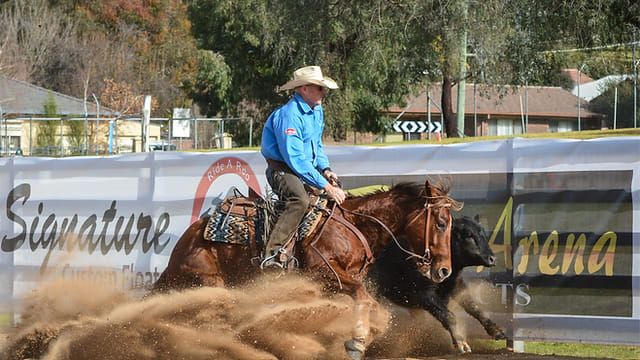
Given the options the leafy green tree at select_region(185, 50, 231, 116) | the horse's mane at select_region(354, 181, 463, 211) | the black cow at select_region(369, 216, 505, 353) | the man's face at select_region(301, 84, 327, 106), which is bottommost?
the black cow at select_region(369, 216, 505, 353)

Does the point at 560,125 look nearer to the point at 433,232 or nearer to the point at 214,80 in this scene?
the point at 214,80

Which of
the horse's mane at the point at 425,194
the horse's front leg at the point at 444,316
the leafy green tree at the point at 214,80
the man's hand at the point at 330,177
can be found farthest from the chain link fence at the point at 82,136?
the horse's mane at the point at 425,194

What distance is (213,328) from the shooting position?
8.25 m

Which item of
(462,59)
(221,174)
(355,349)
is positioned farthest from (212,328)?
(462,59)

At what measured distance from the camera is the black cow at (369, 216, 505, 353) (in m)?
8.95

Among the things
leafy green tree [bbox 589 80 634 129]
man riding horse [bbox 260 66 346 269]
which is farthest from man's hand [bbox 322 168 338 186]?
leafy green tree [bbox 589 80 634 129]

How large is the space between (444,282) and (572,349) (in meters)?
1.40

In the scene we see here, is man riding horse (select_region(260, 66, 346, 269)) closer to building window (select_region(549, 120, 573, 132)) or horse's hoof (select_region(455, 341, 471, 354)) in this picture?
horse's hoof (select_region(455, 341, 471, 354))

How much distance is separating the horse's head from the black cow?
73 cm

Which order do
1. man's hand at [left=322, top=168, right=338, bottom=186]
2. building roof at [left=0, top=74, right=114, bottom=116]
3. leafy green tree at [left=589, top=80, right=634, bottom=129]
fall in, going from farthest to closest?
building roof at [left=0, top=74, right=114, bottom=116] < leafy green tree at [left=589, top=80, right=634, bottom=129] < man's hand at [left=322, top=168, right=338, bottom=186]

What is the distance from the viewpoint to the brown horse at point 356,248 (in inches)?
316

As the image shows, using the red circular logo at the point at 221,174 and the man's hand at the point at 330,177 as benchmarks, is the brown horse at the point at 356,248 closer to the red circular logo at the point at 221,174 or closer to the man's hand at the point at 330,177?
the man's hand at the point at 330,177

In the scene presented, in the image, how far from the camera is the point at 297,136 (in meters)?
8.11

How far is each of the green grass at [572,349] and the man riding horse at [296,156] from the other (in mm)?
2279
